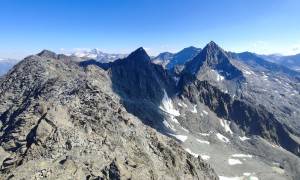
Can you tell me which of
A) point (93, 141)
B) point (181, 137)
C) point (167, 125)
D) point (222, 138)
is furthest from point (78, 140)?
point (222, 138)

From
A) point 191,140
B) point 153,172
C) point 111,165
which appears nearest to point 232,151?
point 191,140

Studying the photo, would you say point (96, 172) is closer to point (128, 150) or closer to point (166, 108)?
point (128, 150)

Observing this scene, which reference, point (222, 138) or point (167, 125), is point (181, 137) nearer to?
point (167, 125)

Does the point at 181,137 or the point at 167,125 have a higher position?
the point at 167,125

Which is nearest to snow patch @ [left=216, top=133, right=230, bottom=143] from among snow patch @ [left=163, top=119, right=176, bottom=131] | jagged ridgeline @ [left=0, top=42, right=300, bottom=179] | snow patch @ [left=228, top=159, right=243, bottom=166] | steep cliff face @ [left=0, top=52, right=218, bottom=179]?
jagged ridgeline @ [left=0, top=42, right=300, bottom=179]

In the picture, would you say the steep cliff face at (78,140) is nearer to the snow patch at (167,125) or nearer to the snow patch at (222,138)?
the snow patch at (167,125)

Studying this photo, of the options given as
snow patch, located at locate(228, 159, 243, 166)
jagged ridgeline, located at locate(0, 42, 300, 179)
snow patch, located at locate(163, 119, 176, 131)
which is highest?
jagged ridgeline, located at locate(0, 42, 300, 179)

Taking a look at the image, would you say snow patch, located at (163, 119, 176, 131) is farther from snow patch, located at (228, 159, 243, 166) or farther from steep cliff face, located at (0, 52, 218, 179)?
steep cliff face, located at (0, 52, 218, 179)

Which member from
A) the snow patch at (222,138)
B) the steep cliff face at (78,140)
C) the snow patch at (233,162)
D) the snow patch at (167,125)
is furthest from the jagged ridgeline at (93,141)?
the snow patch at (222,138)
